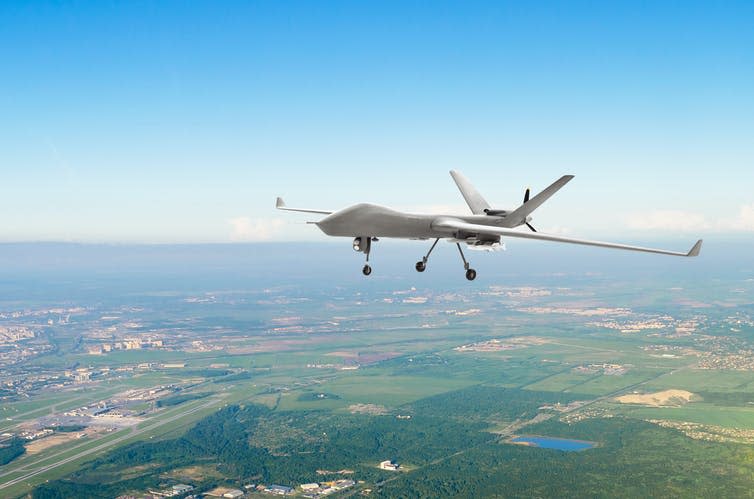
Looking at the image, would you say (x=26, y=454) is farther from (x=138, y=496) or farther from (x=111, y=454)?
(x=138, y=496)

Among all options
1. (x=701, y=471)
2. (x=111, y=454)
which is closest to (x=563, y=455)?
(x=701, y=471)

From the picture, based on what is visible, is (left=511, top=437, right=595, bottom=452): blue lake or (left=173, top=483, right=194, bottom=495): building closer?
(left=173, top=483, right=194, bottom=495): building

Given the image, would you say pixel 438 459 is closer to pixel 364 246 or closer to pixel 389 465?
pixel 389 465

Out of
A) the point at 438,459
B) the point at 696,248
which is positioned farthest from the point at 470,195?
the point at 438,459

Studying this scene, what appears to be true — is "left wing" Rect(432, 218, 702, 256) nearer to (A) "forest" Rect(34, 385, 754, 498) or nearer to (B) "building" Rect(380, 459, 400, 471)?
(A) "forest" Rect(34, 385, 754, 498)

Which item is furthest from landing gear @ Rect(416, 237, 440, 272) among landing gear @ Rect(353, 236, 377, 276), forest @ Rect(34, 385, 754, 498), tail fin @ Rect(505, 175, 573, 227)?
forest @ Rect(34, 385, 754, 498)

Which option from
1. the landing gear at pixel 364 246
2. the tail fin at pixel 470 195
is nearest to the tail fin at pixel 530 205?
the tail fin at pixel 470 195

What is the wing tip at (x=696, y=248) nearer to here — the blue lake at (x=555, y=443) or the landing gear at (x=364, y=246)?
the landing gear at (x=364, y=246)
